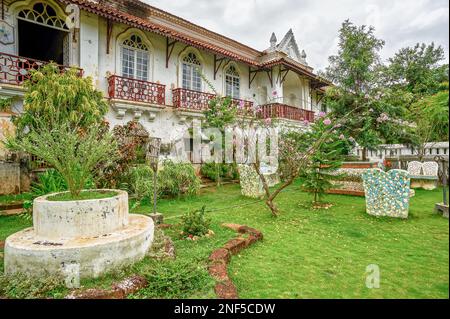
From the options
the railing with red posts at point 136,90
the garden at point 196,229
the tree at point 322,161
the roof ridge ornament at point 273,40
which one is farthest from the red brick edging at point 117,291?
the roof ridge ornament at point 273,40

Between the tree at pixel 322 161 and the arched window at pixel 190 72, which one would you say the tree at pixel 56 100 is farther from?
the arched window at pixel 190 72

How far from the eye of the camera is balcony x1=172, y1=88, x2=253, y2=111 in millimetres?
12195

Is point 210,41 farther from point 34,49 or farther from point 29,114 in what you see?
point 29,114

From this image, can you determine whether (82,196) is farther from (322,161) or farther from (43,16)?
(43,16)

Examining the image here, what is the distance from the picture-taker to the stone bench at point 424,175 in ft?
29.1

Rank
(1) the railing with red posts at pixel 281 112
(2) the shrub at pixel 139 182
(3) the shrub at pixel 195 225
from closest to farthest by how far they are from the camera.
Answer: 1. (3) the shrub at pixel 195 225
2. (2) the shrub at pixel 139 182
3. (1) the railing with red posts at pixel 281 112

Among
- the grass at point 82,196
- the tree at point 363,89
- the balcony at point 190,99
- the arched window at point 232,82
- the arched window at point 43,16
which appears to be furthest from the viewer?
the arched window at point 232,82

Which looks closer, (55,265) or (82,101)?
(55,265)

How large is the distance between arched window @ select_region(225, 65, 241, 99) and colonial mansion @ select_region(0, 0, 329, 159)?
0.06m

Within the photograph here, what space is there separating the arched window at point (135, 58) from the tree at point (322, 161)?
27.3ft

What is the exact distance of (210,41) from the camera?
15281 mm

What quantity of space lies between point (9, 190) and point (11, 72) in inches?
165

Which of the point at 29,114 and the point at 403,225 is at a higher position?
the point at 29,114

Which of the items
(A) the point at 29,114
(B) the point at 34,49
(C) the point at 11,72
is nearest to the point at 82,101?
(A) the point at 29,114
